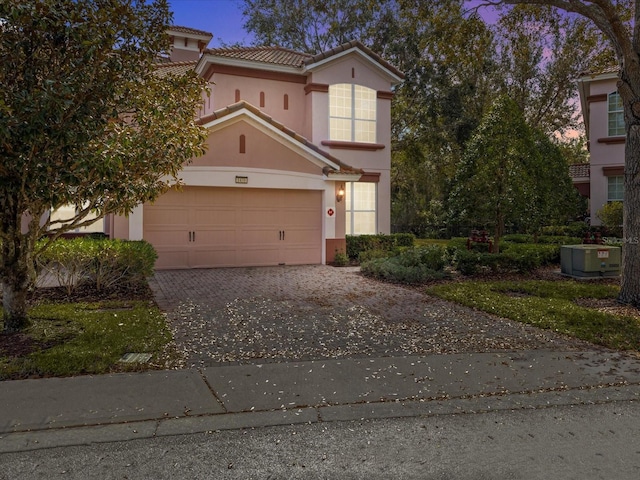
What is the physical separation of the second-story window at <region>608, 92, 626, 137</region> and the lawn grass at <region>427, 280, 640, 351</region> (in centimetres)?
1197

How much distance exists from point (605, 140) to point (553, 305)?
15.4 metres

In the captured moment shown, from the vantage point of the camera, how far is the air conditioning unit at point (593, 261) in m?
13.3

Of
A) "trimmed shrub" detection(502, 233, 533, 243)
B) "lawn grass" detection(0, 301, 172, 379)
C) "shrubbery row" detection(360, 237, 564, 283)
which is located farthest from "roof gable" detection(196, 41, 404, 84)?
"lawn grass" detection(0, 301, 172, 379)

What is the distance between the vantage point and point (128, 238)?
1380 centimetres

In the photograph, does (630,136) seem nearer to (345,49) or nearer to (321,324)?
(321,324)

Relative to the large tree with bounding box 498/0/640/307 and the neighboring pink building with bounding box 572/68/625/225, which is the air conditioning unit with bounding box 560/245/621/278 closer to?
the large tree with bounding box 498/0/640/307

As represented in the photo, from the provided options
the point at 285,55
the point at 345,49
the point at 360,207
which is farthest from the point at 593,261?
the point at 285,55

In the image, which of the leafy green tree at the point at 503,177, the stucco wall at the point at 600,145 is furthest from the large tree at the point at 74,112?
the stucco wall at the point at 600,145

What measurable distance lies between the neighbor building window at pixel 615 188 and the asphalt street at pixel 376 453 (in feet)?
66.3

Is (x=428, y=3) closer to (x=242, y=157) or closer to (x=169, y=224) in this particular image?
(x=242, y=157)

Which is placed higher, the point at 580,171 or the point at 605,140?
the point at 605,140

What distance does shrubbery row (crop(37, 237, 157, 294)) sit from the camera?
9.80m

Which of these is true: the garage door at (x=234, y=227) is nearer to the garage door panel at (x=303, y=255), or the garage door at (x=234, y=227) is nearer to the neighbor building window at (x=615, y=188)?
the garage door panel at (x=303, y=255)

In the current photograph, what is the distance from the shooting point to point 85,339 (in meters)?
6.68
